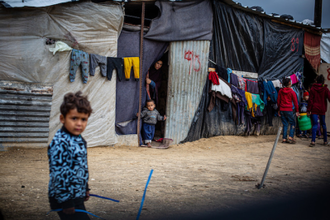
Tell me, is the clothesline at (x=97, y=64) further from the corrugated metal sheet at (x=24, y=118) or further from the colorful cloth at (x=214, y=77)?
the colorful cloth at (x=214, y=77)

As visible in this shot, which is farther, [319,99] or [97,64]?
[319,99]

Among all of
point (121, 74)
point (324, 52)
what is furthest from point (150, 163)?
point (324, 52)

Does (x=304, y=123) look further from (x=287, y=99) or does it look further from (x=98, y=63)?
(x=98, y=63)

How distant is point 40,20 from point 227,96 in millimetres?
5248

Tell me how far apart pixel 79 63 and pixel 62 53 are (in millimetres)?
386

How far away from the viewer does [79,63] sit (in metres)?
6.02

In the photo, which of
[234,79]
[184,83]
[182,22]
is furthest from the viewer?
[234,79]

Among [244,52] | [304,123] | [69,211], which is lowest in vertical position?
[69,211]

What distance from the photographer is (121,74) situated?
6633mm

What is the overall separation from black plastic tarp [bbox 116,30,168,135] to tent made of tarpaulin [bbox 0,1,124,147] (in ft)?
0.68

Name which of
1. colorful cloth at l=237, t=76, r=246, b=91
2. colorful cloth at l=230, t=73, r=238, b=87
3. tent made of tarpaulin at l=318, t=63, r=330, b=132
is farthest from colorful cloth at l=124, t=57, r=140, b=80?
tent made of tarpaulin at l=318, t=63, r=330, b=132

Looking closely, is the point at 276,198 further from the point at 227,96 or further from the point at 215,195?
the point at 227,96

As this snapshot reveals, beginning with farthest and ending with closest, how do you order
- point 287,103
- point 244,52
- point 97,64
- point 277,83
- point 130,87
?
point 277,83 < point 244,52 < point 287,103 < point 130,87 < point 97,64

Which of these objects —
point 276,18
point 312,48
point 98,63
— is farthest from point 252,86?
point 98,63
